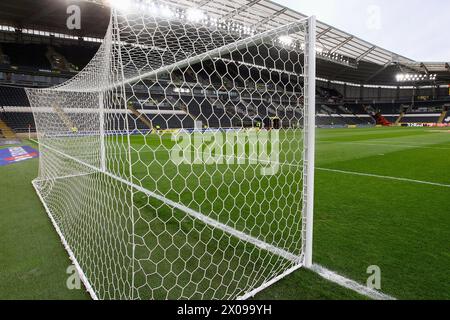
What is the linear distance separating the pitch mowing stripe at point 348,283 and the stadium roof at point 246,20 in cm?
2029

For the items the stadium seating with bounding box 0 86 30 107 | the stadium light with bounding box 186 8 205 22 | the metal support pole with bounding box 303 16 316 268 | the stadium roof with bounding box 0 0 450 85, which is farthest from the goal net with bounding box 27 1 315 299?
the stadium seating with bounding box 0 86 30 107

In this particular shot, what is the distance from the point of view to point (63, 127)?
18.3ft

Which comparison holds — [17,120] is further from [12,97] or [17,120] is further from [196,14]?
[196,14]

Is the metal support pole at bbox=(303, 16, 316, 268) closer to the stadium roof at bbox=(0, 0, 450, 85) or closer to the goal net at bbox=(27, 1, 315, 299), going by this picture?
the goal net at bbox=(27, 1, 315, 299)

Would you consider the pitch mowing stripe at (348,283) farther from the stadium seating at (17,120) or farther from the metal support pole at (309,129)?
the stadium seating at (17,120)

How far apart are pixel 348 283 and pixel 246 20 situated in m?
23.9

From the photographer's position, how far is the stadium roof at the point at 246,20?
19.4 meters

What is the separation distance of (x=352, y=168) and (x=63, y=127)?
5917 mm

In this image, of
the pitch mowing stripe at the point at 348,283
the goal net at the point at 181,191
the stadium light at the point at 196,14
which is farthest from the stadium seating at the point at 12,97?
the pitch mowing stripe at the point at 348,283

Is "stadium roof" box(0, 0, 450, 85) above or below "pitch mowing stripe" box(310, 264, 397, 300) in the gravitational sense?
above

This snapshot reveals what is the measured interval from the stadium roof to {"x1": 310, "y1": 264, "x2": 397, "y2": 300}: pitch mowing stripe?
66.6 feet

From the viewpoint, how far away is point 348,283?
1.94m

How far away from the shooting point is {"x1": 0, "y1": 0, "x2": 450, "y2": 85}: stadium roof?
1939 centimetres

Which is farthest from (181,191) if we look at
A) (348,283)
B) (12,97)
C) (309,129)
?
(12,97)
